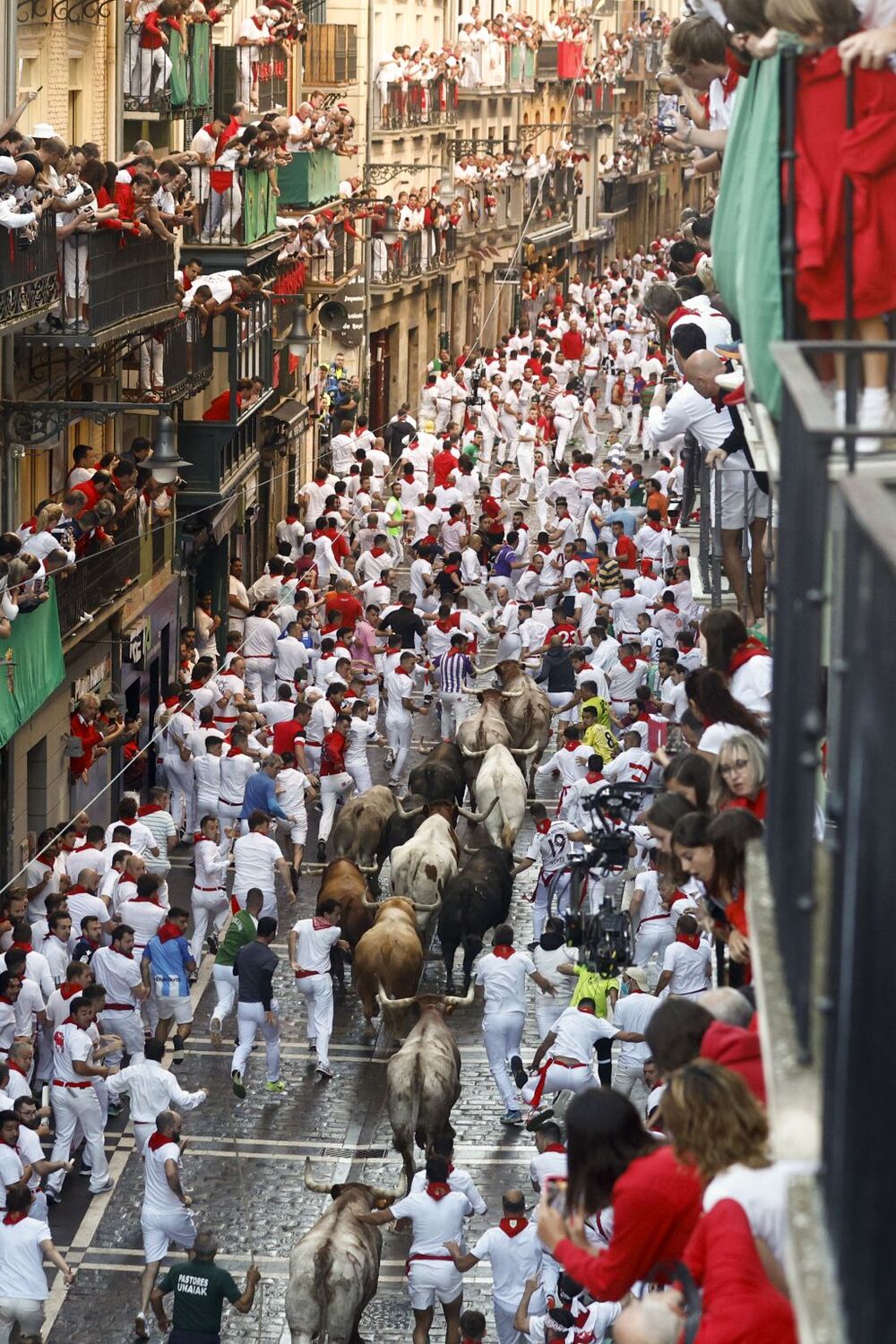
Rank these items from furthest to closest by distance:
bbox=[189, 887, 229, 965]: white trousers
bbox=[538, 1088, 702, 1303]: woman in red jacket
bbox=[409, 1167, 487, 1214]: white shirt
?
1. bbox=[189, 887, 229, 965]: white trousers
2. bbox=[409, 1167, 487, 1214]: white shirt
3. bbox=[538, 1088, 702, 1303]: woman in red jacket

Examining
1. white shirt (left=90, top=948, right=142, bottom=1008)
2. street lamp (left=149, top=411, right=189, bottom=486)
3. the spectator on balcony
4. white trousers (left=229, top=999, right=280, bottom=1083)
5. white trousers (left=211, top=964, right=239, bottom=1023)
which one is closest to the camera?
white shirt (left=90, top=948, right=142, bottom=1008)

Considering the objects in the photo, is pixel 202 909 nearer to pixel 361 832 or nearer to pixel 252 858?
pixel 252 858

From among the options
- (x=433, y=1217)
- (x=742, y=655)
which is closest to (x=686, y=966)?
(x=433, y=1217)

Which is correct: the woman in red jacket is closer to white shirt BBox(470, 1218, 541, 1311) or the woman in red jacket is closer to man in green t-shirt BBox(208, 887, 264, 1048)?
white shirt BBox(470, 1218, 541, 1311)

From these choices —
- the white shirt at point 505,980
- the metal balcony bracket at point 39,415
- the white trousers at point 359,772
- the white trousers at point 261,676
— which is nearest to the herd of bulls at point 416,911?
the white shirt at point 505,980

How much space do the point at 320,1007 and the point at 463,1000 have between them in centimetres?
122

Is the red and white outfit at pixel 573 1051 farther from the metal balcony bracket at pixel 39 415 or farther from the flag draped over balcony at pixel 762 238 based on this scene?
the flag draped over balcony at pixel 762 238

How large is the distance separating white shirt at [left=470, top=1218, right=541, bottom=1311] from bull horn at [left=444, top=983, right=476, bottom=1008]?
13.4 ft

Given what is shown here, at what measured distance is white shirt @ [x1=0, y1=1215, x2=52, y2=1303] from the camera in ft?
45.7

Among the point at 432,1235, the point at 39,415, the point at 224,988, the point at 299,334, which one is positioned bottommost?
the point at 224,988

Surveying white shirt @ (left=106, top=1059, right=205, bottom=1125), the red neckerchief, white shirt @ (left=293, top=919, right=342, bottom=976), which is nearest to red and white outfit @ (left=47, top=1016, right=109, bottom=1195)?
white shirt @ (left=106, top=1059, right=205, bottom=1125)

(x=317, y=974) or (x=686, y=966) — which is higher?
(x=686, y=966)

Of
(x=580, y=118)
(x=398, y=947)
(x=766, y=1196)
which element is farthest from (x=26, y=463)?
(x=580, y=118)

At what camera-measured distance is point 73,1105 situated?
1670 centimetres
